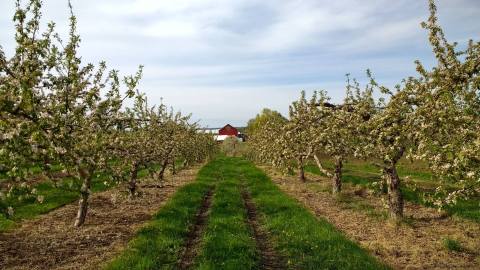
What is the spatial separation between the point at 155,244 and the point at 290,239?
473 centimetres

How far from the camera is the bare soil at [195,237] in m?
13.8

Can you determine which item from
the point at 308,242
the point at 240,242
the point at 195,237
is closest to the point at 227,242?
the point at 240,242

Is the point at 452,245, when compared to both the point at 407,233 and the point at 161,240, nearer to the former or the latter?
the point at 407,233

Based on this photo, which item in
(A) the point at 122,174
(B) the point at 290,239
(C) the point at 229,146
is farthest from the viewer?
(C) the point at 229,146

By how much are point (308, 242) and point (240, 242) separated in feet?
7.70

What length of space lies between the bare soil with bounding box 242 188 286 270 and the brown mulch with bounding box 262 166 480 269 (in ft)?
10.4

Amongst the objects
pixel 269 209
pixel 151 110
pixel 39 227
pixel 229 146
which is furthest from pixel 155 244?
pixel 229 146

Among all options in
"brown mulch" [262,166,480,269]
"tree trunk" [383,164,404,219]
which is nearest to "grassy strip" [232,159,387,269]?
"brown mulch" [262,166,480,269]

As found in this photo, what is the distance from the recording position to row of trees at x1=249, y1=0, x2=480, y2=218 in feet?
38.9

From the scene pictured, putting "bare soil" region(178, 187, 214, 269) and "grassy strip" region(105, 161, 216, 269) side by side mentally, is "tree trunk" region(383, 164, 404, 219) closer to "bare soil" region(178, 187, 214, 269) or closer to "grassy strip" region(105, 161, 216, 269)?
"bare soil" region(178, 187, 214, 269)

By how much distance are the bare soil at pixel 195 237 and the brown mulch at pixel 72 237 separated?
7.11ft

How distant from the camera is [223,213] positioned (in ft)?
69.0

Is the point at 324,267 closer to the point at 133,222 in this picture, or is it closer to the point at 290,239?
the point at 290,239

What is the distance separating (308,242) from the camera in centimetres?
1569
